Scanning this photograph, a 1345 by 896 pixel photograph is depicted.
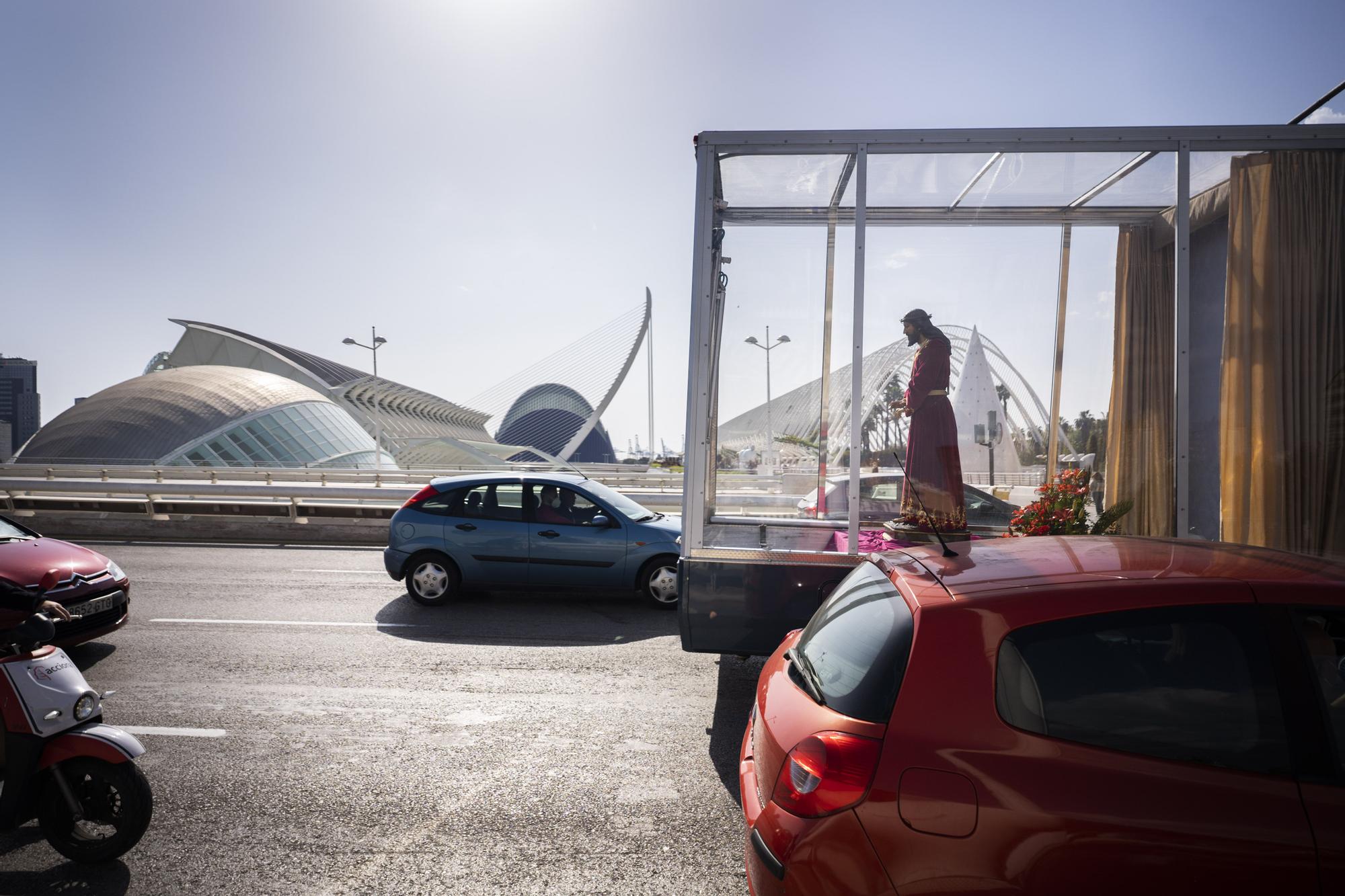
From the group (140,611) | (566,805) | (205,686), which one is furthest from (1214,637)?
(140,611)

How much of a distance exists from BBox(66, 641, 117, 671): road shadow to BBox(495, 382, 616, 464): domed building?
7433cm

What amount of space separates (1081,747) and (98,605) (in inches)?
260

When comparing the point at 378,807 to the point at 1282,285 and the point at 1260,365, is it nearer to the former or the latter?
the point at 1260,365

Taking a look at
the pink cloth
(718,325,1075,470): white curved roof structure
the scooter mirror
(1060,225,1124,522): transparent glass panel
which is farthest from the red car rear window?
(1060,225,1124,522): transparent glass panel

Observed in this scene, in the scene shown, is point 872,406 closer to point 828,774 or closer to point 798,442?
point 798,442

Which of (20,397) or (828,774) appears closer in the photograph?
(828,774)

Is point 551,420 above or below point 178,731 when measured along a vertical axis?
above

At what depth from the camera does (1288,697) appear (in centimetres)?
186

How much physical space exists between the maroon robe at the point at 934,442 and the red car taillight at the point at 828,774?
3.87m

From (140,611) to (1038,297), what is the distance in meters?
8.87

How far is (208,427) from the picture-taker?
5181cm

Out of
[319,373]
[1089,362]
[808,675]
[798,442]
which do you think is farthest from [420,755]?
[319,373]

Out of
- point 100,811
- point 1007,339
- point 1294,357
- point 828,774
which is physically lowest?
point 100,811

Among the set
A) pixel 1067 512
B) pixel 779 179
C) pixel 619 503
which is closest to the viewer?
pixel 1067 512
